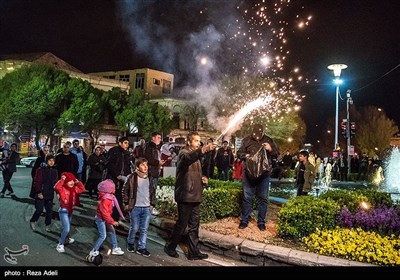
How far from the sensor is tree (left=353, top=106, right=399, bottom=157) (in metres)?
57.9

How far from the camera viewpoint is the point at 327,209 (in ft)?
22.9

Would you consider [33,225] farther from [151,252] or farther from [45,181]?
[151,252]

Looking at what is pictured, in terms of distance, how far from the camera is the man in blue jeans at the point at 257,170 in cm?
756

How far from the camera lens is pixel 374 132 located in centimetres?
5850

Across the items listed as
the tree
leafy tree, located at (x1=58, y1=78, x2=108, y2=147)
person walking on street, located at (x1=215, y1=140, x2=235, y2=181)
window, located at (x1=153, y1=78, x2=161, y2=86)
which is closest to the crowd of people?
person walking on street, located at (x1=215, y1=140, x2=235, y2=181)

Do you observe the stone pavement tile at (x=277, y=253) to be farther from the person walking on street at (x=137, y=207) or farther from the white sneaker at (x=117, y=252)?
the white sneaker at (x=117, y=252)

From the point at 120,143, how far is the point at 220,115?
2992 centimetres

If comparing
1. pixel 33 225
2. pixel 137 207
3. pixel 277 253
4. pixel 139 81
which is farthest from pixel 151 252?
pixel 139 81

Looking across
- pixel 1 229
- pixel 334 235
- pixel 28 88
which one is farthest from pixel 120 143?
pixel 28 88

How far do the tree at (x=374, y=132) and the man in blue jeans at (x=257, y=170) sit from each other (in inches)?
2154

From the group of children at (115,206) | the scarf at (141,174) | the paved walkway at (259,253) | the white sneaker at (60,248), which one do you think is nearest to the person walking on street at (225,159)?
the paved walkway at (259,253)

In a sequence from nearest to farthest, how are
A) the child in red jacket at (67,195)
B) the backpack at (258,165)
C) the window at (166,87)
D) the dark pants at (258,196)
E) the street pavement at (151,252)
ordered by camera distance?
the street pavement at (151,252), the child in red jacket at (67,195), the backpack at (258,165), the dark pants at (258,196), the window at (166,87)

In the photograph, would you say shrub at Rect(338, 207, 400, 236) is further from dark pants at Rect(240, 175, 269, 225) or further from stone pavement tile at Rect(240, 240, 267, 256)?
stone pavement tile at Rect(240, 240, 267, 256)

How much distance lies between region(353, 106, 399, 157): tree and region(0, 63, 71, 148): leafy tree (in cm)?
4350
